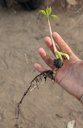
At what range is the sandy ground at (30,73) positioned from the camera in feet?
9.89

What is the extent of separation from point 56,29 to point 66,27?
0.14m

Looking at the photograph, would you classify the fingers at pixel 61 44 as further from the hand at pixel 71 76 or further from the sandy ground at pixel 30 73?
the sandy ground at pixel 30 73

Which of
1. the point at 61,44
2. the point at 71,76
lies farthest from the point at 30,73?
the point at 71,76

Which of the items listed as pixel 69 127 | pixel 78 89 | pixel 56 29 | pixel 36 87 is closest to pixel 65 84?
pixel 78 89

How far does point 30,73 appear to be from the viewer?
348 cm

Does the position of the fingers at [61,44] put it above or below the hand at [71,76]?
above

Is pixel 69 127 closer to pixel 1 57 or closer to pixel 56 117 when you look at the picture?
pixel 56 117

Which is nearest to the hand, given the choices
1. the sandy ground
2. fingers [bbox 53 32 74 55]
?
fingers [bbox 53 32 74 55]

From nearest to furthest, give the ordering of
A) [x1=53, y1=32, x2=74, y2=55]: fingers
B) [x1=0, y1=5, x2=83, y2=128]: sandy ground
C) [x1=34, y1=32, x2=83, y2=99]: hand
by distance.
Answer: [x1=34, y1=32, x2=83, y2=99]: hand → [x1=53, y1=32, x2=74, y2=55]: fingers → [x1=0, y1=5, x2=83, y2=128]: sandy ground

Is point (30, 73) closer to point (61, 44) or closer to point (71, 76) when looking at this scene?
→ point (61, 44)

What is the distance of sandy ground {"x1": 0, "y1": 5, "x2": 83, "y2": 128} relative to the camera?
3.02 m

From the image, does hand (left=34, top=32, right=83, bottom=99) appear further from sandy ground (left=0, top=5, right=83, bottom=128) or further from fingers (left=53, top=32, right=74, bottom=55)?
sandy ground (left=0, top=5, right=83, bottom=128)

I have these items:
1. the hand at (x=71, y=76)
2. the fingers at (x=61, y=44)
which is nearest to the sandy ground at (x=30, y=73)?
the hand at (x=71, y=76)

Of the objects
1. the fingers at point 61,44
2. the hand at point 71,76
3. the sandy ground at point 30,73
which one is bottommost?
the sandy ground at point 30,73
